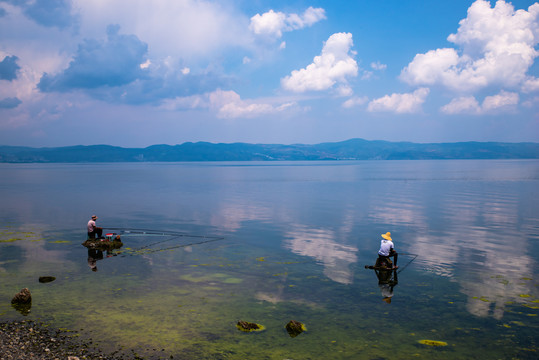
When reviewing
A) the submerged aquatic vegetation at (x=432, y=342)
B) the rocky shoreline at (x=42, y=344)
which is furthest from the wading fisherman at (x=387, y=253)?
the rocky shoreline at (x=42, y=344)

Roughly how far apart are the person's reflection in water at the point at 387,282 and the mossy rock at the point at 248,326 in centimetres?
827

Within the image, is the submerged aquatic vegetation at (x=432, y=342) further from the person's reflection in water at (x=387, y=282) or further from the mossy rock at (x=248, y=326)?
the mossy rock at (x=248, y=326)

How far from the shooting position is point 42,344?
16844 millimetres

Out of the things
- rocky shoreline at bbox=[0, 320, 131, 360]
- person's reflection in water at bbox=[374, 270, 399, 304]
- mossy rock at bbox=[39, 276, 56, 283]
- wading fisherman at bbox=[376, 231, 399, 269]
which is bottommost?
person's reflection in water at bbox=[374, 270, 399, 304]

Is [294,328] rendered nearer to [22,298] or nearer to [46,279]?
[22,298]

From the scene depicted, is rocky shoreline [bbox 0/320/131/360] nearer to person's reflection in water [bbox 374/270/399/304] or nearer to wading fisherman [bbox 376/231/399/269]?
person's reflection in water [bbox 374/270/399/304]

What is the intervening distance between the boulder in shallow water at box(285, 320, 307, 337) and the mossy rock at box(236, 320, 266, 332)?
131cm

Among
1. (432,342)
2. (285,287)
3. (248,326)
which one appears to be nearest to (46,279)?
(248,326)

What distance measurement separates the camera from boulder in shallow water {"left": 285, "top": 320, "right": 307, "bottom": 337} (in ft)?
61.2

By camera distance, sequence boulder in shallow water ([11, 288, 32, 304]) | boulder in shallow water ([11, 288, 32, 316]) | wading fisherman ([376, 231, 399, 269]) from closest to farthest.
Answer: boulder in shallow water ([11, 288, 32, 316]) < boulder in shallow water ([11, 288, 32, 304]) < wading fisherman ([376, 231, 399, 269])

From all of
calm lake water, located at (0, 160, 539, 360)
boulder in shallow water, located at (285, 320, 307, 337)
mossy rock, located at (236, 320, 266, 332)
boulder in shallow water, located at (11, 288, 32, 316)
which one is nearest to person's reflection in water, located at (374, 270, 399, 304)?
calm lake water, located at (0, 160, 539, 360)

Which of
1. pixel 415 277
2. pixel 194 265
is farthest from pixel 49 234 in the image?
pixel 415 277

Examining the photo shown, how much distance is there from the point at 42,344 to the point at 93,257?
17237mm

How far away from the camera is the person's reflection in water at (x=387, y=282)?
24019 mm
